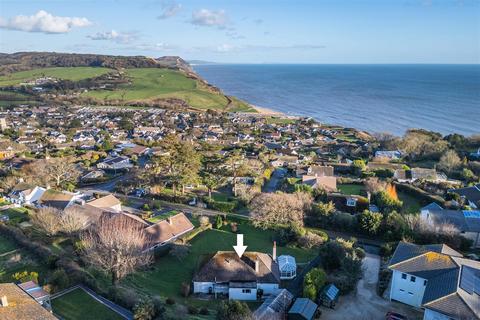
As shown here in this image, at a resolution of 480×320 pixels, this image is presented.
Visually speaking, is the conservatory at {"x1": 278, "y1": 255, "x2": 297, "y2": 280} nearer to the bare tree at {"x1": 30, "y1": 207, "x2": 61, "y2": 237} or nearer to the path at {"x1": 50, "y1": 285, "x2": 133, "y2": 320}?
the path at {"x1": 50, "y1": 285, "x2": 133, "y2": 320}

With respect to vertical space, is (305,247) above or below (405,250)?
below

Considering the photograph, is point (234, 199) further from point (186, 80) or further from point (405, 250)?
point (186, 80)

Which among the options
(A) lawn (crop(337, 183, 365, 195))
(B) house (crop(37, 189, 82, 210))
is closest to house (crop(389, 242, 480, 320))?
(A) lawn (crop(337, 183, 365, 195))

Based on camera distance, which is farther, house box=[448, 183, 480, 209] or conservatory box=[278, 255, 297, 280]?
house box=[448, 183, 480, 209]

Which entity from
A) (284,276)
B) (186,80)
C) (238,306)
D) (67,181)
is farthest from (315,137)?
(186,80)

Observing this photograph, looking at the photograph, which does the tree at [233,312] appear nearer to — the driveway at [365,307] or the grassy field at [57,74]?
the driveway at [365,307]

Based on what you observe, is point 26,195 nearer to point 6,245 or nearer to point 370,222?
point 6,245
